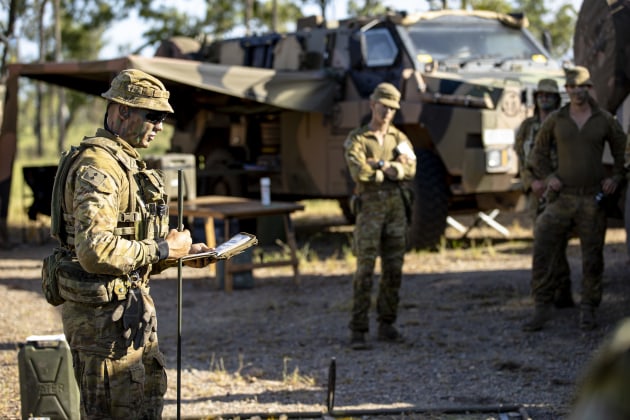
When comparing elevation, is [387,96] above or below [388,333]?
above

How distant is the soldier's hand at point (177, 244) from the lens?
339 cm

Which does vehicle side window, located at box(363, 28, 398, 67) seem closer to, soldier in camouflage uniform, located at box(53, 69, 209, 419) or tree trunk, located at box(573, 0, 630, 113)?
tree trunk, located at box(573, 0, 630, 113)

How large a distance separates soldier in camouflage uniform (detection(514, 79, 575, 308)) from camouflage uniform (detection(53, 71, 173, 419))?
13.4 ft

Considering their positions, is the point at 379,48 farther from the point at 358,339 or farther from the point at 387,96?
the point at 358,339

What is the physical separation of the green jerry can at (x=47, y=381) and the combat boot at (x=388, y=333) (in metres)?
3.14

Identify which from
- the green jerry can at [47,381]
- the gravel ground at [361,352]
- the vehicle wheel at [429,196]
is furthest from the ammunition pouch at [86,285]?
the vehicle wheel at [429,196]

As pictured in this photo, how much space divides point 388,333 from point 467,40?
486 cm

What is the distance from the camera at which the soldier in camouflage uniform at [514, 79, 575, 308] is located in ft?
22.9

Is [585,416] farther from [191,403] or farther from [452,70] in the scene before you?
[452,70]

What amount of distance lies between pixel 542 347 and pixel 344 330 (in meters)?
1.44

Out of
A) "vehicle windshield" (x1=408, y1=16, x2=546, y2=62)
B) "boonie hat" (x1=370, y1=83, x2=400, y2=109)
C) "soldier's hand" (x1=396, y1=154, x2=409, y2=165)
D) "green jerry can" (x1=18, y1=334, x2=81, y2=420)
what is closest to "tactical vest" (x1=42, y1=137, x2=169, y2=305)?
"green jerry can" (x1=18, y1=334, x2=81, y2=420)

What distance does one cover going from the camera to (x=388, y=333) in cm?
680

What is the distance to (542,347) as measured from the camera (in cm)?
655

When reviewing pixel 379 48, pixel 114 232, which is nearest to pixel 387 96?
pixel 114 232
